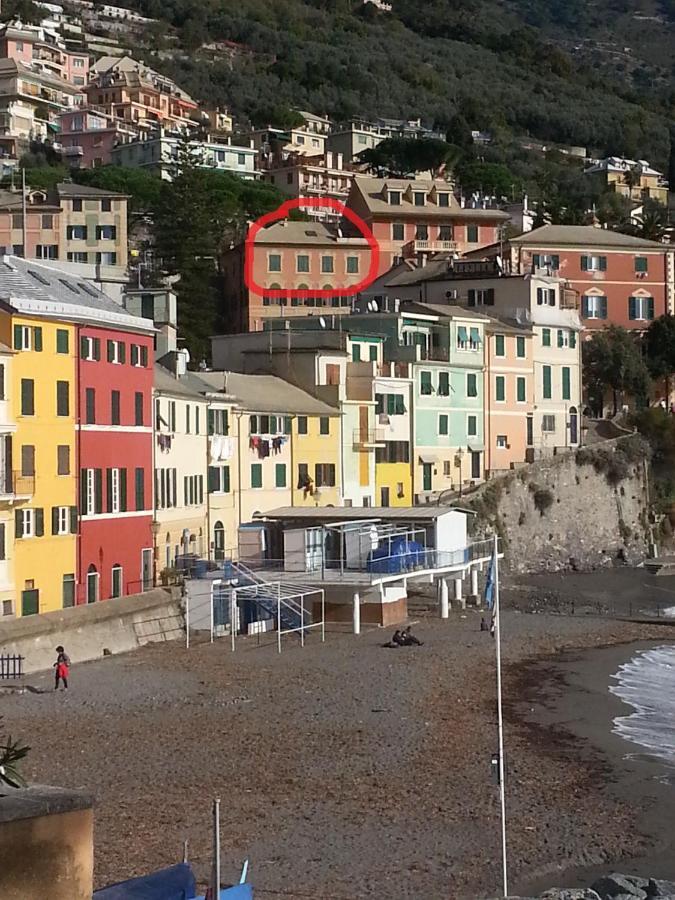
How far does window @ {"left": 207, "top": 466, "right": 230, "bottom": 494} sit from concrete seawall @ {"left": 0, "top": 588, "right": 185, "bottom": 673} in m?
8.22

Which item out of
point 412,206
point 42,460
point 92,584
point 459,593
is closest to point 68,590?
point 92,584

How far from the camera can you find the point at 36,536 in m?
42.1

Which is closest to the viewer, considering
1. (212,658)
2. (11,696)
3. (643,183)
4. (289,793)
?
(289,793)

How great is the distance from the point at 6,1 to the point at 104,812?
180556 millimetres

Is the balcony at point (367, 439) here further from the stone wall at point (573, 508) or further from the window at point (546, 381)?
the window at point (546, 381)

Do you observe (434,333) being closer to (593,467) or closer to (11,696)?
(593,467)

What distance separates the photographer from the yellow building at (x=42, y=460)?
41500 mm

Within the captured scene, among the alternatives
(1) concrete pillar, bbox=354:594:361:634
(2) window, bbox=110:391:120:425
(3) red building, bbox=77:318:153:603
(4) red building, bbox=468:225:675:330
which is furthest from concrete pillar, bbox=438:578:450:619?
(4) red building, bbox=468:225:675:330

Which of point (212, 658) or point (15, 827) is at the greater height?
point (15, 827)

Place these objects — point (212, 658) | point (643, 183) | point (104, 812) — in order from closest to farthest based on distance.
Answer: point (104, 812) → point (212, 658) → point (643, 183)

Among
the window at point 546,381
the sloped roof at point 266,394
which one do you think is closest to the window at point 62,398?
the sloped roof at point 266,394

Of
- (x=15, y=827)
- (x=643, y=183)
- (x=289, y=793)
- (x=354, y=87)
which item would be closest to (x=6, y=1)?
(x=354, y=87)

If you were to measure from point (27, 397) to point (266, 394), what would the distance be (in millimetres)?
18408

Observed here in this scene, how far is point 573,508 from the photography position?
243 feet
